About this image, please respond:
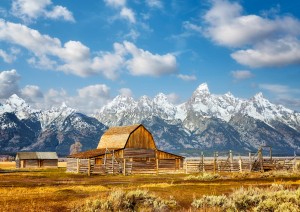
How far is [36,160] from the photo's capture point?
121m

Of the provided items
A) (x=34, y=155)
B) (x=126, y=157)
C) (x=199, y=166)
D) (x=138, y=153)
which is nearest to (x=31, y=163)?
(x=34, y=155)

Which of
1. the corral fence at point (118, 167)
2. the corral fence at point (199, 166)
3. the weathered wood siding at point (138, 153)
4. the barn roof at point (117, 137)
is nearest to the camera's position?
the corral fence at point (118, 167)

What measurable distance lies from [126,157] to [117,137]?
679cm

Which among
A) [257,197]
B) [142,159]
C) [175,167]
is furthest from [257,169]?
[257,197]

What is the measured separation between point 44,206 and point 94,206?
2.94m

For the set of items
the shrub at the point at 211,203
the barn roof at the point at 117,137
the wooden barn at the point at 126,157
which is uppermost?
the barn roof at the point at 117,137

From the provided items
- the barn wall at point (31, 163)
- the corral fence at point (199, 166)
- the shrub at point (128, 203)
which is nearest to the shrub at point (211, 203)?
the shrub at point (128, 203)

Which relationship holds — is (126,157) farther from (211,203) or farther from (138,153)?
(211,203)

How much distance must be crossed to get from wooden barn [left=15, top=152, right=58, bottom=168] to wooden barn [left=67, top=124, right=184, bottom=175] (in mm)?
46707

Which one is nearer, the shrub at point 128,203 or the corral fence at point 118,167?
the shrub at point 128,203

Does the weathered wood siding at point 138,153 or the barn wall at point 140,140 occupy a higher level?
the barn wall at point 140,140

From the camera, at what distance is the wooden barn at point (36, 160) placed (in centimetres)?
11919

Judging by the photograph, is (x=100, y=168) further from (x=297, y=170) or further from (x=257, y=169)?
(x=297, y=170)

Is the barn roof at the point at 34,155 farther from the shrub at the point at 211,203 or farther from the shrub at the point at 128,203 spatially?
the shrub at the point at 211,203
